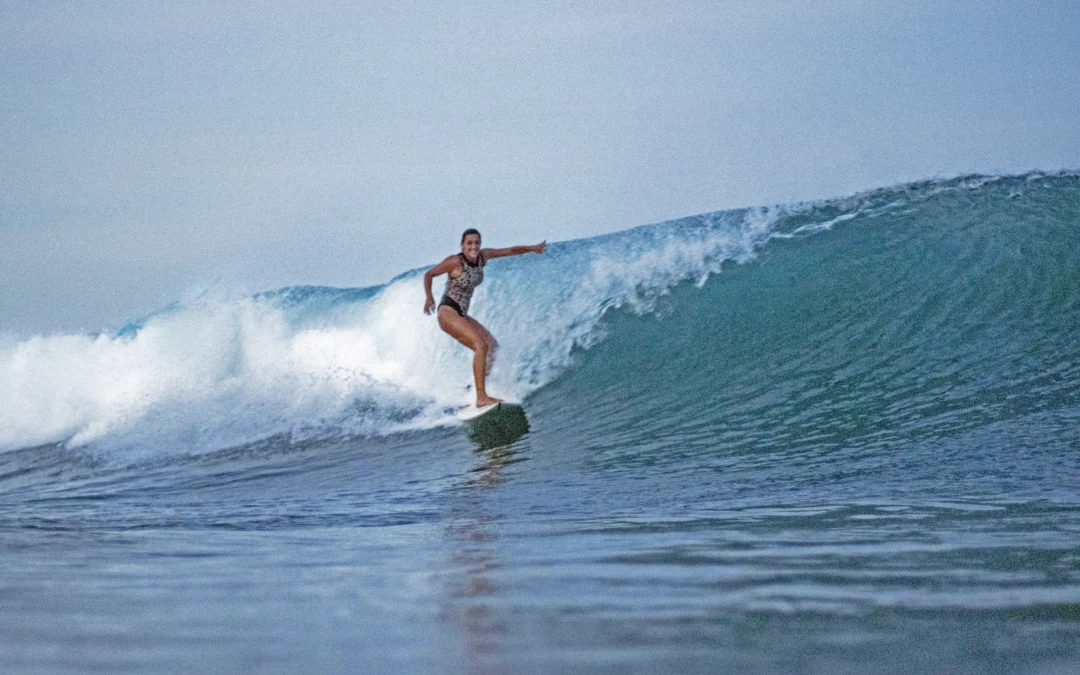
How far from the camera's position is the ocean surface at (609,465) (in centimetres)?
197

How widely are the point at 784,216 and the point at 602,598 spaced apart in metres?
9.85

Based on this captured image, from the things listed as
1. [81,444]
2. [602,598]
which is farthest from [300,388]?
[602,598]

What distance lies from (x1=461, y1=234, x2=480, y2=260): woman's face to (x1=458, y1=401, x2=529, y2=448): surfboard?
3.82ft

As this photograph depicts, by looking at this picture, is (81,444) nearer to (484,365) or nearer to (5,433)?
(5,433)

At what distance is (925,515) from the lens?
3.79 metres

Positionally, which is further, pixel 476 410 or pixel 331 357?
pixel 331 357

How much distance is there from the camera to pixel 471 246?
26.5ft

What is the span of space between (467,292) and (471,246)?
447 millimetres

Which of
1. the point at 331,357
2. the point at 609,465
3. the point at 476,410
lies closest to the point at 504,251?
the point at 476,410

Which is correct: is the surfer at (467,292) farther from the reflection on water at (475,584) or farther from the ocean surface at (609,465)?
the reflection on water at (475,584)

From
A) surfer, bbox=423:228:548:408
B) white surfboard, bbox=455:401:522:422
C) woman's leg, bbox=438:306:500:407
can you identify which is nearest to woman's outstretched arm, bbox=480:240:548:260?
surfer, bbox=423:228:548:408

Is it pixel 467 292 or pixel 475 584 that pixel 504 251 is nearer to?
pixel 467 292

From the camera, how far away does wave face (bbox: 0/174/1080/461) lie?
7.48 metres

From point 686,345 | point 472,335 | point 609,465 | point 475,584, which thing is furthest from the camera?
point 686,345
